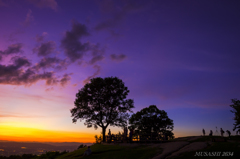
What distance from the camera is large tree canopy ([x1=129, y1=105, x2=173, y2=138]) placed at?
56688 mm

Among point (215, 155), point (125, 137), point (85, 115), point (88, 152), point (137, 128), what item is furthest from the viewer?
point (137, 128)

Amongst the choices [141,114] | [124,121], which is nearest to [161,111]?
[141,114]

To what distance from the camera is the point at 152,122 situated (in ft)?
188

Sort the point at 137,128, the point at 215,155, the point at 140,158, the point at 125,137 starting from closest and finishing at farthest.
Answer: the point at 215,155
the point at 140,158
the point at 125,137
the point at 137,128

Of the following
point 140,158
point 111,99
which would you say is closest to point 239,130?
point 111,99

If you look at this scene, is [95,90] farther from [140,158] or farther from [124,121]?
[140,158]

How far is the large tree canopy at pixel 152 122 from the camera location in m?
56.7

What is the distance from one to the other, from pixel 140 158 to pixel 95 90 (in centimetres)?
2656

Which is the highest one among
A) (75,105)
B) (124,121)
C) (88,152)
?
(75,105)

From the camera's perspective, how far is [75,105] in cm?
4612

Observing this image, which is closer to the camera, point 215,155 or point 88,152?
point 215,155

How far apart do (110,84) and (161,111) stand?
22750 millimetres

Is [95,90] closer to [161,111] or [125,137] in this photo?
[125,137]

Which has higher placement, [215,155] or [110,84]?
[110,84]
